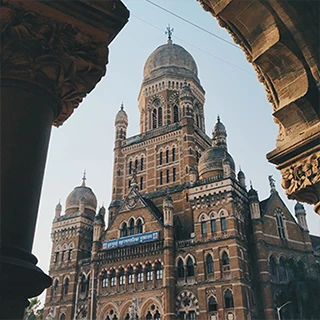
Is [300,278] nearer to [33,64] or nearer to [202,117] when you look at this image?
[202,117]

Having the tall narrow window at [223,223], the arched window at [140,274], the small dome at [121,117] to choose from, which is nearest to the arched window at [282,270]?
the tall narrow window at [223,223]

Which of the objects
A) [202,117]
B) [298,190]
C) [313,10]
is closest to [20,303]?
[298,190]

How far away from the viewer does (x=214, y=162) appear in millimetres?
41125

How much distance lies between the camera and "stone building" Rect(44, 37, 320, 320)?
115 feet

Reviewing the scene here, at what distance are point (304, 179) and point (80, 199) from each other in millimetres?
46504

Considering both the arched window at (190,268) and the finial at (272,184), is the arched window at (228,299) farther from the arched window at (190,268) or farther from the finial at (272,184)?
the finial at (272,184)

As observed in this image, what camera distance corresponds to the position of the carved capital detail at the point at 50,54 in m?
3.85

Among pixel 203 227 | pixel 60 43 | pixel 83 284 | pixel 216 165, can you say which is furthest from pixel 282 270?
pixel 60 43

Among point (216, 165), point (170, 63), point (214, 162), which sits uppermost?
point (170, 63)

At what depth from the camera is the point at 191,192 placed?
39.4 metres

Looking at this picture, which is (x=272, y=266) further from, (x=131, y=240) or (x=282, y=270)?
(x=131, y=240)

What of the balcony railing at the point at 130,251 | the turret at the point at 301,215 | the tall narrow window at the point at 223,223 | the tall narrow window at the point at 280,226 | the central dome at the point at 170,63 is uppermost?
the central dome at the point at 170,63

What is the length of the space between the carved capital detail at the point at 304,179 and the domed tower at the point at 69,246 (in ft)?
134

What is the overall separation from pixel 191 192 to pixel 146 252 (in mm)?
7234
